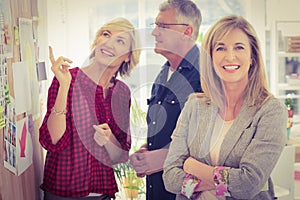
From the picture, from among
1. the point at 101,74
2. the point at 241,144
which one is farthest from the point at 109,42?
the point at 241,144

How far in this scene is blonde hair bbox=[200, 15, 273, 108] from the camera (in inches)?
69.9

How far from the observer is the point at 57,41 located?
74.7 inches

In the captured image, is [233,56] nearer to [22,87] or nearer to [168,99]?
[168,99]

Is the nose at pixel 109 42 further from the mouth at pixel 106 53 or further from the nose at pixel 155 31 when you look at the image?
the nose at pixel 155 31

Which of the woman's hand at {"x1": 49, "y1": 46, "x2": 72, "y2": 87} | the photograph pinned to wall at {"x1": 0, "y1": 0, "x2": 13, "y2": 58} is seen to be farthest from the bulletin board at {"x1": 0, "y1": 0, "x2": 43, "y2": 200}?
the woman's hand at {"x1": 49, "y1": 46, "x2": 72, "y2": 87}

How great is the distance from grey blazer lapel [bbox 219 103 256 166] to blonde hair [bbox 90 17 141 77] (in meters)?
0.46

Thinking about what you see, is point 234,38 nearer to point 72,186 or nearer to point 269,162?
point 269,162

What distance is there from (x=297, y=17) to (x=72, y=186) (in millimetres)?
1124

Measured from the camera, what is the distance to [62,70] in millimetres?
1873

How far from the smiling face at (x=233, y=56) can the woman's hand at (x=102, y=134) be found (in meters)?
0.50

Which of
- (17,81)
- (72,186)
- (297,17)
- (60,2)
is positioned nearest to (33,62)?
(17,81)

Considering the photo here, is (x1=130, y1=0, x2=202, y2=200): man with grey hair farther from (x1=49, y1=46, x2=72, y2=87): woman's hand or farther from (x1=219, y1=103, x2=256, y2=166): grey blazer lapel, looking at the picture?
(x1=49, y1=46, x2=72, y2=87): woman's hand

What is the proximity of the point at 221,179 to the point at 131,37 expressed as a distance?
648 mm

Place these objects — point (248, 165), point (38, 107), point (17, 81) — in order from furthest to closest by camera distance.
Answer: point (38, 107)
point (17, 81)
point (248, 165)
